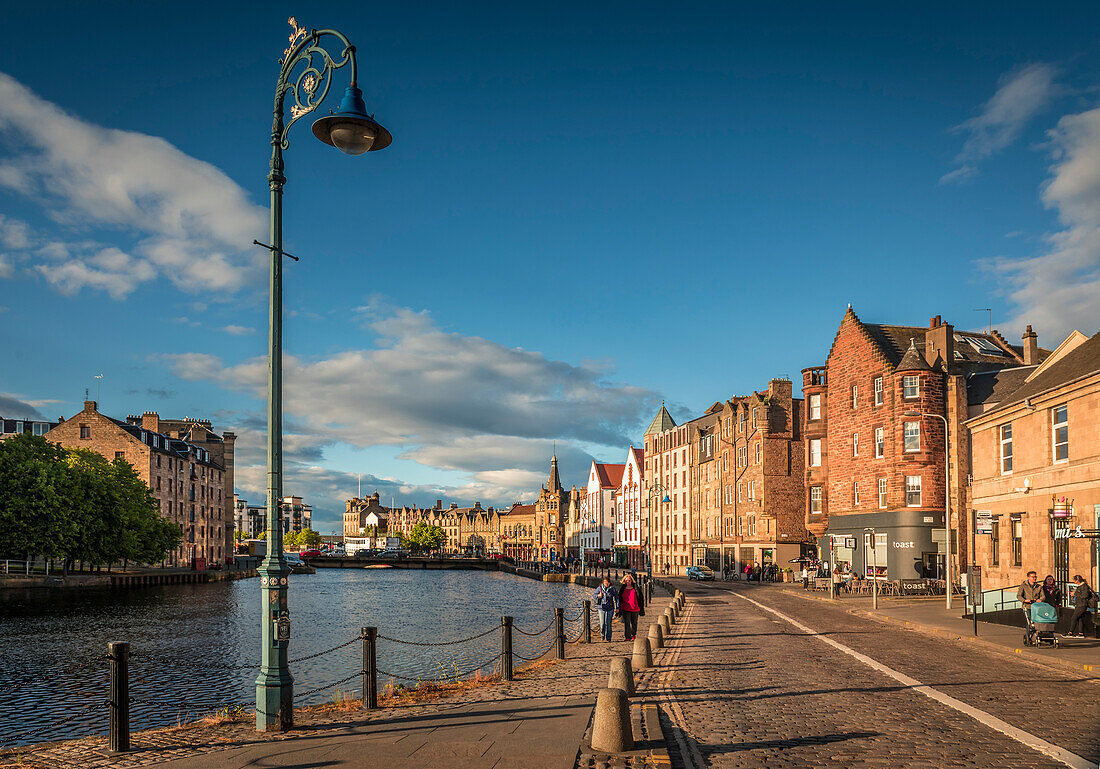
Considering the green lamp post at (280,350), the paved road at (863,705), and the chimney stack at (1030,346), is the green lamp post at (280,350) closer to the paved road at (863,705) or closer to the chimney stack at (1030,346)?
the paved road at (863,705)

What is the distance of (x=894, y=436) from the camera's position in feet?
155

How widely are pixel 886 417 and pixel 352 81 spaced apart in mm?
43755

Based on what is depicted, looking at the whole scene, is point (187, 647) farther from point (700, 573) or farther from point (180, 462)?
point (180, 462)

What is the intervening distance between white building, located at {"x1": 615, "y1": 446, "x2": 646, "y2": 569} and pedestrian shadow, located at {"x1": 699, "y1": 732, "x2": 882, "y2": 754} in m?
89.3

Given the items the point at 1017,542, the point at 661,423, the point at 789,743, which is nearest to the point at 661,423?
the point at 661,423

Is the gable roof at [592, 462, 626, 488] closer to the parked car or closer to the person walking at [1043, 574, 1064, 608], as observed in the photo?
the parked car

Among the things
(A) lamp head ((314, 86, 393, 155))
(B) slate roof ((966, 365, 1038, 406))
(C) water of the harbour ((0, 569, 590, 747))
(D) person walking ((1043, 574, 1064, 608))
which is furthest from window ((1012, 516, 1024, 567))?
(A) lamp head ((314, 86, 393, 155))

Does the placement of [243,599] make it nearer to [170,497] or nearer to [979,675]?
[170,497]

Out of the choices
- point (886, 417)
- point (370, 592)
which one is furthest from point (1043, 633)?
point (370, 592)

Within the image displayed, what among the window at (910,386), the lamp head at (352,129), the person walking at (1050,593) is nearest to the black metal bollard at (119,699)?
the lamp head at (352,129)

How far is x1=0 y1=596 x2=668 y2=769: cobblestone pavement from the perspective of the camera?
9.80 meters

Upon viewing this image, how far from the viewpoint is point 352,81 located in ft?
34.5

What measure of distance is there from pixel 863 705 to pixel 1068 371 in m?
18.2

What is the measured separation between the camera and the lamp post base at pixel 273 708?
10531 mm
